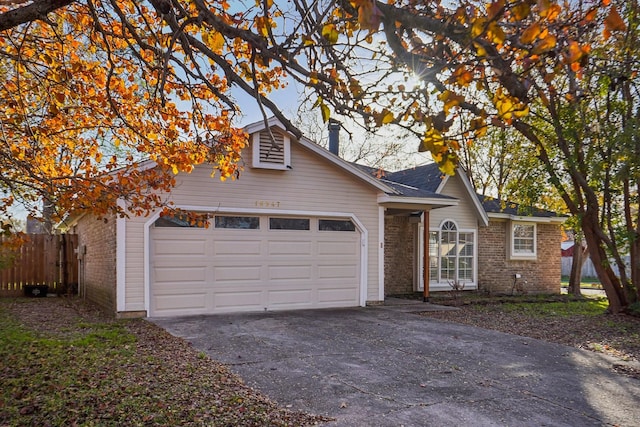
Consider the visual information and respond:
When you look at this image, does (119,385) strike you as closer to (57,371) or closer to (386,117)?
(57,371)

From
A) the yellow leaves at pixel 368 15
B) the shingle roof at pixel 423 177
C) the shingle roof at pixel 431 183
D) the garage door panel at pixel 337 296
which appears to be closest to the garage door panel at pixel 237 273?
the garage door panel at pixel 337 296

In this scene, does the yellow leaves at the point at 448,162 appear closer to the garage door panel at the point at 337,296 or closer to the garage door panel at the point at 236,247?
the garage door panel at the point at 236,247

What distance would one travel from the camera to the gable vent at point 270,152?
10641mm

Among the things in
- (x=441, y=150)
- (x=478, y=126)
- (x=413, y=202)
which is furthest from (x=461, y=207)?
(x=441, y=150)

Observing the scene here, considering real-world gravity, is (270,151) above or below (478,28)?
above

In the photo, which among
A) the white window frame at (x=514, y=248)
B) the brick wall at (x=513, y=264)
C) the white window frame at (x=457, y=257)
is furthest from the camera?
the white window frame at (x=514, y=248)

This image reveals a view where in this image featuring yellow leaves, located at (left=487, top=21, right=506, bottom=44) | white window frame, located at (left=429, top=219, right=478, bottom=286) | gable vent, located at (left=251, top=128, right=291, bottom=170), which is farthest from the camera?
white window frame, located at (left=429, top=219, right=478, bottom=286)

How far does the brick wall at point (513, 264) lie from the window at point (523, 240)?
Result: 0.24 m

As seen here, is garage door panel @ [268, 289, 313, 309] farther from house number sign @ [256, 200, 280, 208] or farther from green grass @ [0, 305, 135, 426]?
green grass @ [0, 305, 135, 426]

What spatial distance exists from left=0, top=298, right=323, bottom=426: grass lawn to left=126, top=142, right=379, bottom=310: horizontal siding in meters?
1.98

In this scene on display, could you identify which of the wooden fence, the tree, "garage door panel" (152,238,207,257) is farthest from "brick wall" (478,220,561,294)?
the wooden fence

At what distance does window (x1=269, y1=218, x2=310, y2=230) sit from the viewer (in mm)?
11016

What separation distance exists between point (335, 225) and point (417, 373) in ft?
20.8

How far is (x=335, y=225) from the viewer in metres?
11.7
